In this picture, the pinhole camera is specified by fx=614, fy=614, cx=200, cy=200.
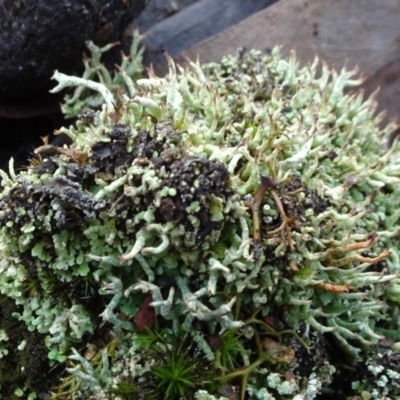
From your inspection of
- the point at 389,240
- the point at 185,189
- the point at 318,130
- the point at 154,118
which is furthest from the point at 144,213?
the point at 389,240

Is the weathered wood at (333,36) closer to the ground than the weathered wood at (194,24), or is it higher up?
closer to the ground

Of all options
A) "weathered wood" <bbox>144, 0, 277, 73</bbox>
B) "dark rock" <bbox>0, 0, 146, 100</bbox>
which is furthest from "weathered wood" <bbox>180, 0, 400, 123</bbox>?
"dark rock" <bbox>0, 0, 146, 100</bbox>

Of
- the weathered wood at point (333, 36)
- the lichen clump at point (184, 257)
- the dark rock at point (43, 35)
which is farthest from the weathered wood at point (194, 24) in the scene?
the lichen clump at point (184, 257)

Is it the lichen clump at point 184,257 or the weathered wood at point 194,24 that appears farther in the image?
the weathered wood at point 194,24

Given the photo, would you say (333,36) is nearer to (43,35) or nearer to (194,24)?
(194,24)

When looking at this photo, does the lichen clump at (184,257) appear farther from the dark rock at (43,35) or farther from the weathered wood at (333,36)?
the weathered wood at (333,36)

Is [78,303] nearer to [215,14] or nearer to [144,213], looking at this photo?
[144,213]

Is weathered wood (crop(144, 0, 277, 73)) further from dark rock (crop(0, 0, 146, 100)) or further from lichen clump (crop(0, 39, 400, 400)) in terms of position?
lichen clump (crop(0, 39, 400, 400))

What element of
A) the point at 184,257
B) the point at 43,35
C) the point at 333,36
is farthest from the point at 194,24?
the point at 184,257

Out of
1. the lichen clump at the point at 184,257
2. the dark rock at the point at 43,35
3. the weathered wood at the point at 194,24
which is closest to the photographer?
the lichen clump at the point at 184,257
